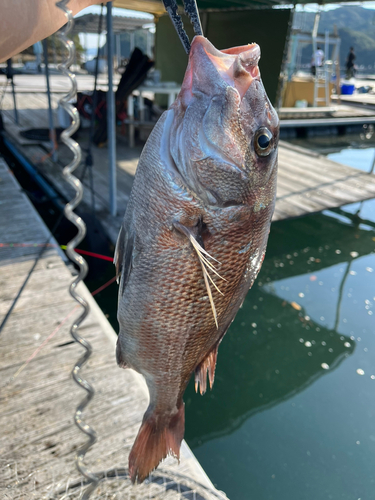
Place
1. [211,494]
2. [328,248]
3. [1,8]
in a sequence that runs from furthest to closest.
A: [328,248] < [211,494] < [1,8]

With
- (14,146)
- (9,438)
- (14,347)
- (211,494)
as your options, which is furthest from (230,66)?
(14,146)

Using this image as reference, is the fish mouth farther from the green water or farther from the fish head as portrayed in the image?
the green water

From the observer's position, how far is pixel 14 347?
2320 mm

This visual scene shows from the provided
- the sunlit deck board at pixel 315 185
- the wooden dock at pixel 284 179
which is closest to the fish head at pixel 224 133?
the wooden dock at pixel 284 179

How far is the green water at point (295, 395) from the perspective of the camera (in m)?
2.79

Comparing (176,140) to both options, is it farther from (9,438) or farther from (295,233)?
(295,233)

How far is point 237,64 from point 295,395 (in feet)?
10.7

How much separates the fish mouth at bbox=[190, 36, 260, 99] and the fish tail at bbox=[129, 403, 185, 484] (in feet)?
3.67

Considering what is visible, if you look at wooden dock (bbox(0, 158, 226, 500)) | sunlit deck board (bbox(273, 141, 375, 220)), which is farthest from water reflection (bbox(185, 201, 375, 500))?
wooden dock (bbox(0, 158, 226, 500))

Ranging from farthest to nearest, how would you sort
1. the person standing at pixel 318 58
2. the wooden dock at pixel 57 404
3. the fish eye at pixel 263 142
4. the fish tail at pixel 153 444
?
the person standing at pixel 318 58
the wooden dock at pixel 57 404
the fish tail at pixel 153 444
the fish eye at pixel 263 142

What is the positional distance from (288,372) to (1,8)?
3.77 m

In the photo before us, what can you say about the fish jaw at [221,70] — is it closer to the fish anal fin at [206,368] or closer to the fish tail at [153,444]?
the fish anal fin at [206,368]

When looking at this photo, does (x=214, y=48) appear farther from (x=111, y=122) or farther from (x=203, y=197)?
(x=111, y=122)

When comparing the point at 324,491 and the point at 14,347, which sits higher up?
the point at 14,347
